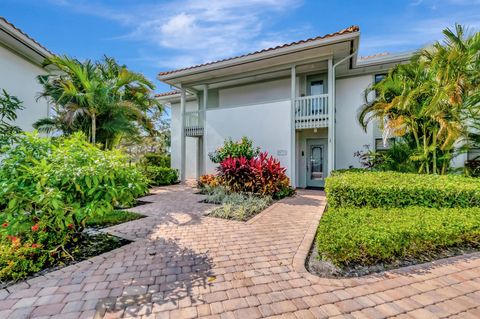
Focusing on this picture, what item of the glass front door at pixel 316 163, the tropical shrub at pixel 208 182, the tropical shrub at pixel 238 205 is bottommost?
the tropical shrub at pixel 238 205

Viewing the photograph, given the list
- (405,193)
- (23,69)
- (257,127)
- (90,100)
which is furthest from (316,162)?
(23,69)

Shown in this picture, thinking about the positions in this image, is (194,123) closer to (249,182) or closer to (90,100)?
(90,100)

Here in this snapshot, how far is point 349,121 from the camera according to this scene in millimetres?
10969

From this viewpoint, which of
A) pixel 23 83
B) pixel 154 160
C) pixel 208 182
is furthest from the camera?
pixel 154 160

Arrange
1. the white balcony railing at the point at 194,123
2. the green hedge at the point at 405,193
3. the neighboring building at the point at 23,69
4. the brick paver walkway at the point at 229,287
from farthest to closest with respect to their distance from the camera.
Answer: the white balcony railing at the point at 194,123 < the neighboring building at the point at 23,69 < the green hedge at the point at 405,193 < the brick paver walkway at the point at 229,287

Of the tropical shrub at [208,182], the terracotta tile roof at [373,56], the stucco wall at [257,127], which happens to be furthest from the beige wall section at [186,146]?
the terracotta tile roof at [373,56]

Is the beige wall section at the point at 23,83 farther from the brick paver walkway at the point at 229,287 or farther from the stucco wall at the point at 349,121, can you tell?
the stucco wall at the point at 349,121

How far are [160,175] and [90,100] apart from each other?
5.03 metres

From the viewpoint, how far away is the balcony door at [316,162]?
11.1 metres

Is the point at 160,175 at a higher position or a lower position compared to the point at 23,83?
lower

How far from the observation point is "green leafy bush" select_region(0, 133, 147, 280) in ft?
9.76

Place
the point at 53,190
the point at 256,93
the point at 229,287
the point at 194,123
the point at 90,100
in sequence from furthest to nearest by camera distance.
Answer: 1. the point at 194,123
2. the point at 256,93
3. the point at 90,100
4. the point at 53,190
5. the point at 229,287

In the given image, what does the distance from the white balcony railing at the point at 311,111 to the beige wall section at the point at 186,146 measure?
655 cm

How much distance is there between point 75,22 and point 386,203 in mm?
10689
